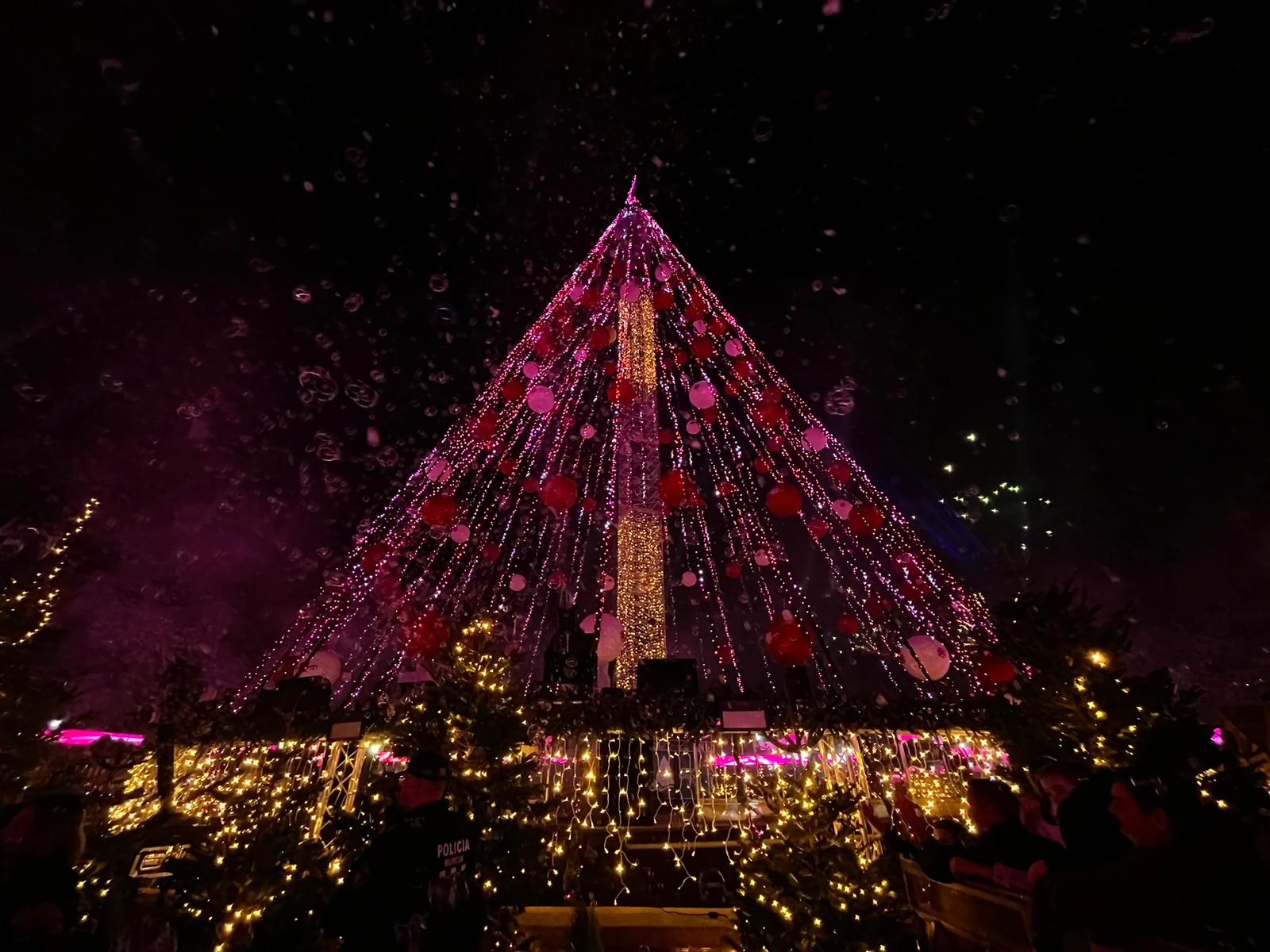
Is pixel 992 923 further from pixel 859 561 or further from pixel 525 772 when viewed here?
pixel 859 561

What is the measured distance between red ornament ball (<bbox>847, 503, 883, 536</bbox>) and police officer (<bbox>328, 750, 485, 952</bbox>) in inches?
257

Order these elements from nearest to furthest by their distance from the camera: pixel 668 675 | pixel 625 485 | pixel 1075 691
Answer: pixel 1075 691 < pixel 668 675 < pixel 625 485

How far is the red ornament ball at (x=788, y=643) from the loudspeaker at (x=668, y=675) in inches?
52.0

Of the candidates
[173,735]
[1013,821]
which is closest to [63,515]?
[173,735]

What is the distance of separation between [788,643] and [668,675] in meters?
2.05

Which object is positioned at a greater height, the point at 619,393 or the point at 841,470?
the point at 619,393

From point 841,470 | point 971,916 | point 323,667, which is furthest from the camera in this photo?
point 841,470

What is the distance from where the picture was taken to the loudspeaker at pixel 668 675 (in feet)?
26.9

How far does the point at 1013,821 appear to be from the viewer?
3.85 metres

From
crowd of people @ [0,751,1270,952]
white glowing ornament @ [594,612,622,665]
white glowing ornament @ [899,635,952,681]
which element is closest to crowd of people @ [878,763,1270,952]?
crowd of people @ [0,751,1270,952]

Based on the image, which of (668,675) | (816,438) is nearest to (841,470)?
(816,438)

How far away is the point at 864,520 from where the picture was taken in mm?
8336

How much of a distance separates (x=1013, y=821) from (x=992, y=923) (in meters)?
0.65

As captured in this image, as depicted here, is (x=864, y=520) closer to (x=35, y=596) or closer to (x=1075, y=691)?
(x=1075, y=691)
